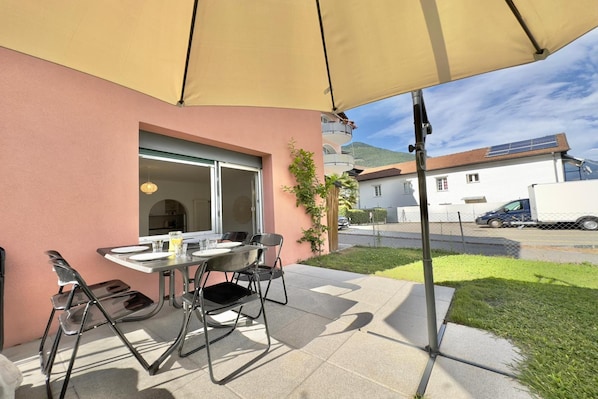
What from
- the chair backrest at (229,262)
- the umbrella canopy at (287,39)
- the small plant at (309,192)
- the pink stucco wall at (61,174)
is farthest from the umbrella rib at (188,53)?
the small plant at (309,192)

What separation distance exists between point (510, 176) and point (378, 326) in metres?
18.4

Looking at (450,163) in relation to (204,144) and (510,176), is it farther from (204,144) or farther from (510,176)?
(204,144)

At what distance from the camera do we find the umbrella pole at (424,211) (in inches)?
76.5

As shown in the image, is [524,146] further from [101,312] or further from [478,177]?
[101,312]

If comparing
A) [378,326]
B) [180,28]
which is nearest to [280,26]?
[180,28]

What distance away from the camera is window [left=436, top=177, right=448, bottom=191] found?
17.8 metres

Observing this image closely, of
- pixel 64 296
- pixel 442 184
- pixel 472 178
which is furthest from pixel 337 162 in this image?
pixel 472 178

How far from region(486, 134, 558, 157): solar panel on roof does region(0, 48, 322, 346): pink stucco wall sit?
19.8 metres

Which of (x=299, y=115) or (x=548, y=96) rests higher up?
(x=548, y=96)

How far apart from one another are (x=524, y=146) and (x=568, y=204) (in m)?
6.68

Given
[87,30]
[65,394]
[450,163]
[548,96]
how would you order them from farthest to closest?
[548,96], [450,163], [65,394], [87,30]

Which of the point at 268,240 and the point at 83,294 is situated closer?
the point at 83,294

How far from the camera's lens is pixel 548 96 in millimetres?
21156

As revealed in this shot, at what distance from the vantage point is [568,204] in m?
10.4
